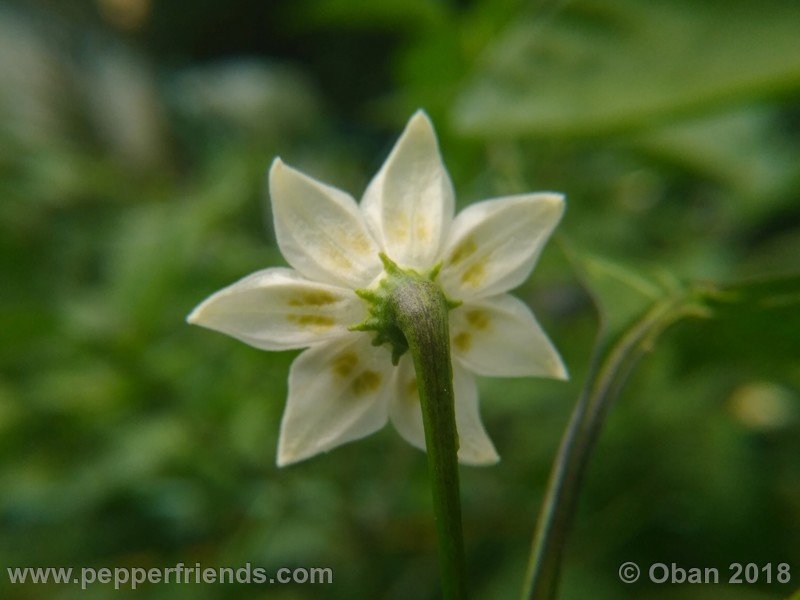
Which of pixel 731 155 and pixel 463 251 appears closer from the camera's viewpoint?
pixel 463 251

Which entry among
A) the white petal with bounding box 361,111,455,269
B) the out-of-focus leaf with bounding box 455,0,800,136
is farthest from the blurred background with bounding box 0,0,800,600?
the white petal with bounding box 361,111,455,269

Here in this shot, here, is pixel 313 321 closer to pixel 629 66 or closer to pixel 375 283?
pixel 375 283

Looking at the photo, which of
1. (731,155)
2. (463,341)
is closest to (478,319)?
(463,341)

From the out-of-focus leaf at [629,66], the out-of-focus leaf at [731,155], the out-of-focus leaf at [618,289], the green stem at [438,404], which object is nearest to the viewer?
the green stem at [438,404]

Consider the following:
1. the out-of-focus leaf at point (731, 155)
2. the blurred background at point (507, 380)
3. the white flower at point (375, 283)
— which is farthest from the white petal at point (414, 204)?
the out-of-focus leaf at point (731, 155)

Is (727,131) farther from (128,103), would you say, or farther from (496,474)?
Answer: (128,103)

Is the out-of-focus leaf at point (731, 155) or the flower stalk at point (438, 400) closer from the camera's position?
the flower stalk at point (438, 400)

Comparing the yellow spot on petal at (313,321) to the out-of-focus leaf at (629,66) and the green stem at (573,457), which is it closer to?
the green stem at (573,457)

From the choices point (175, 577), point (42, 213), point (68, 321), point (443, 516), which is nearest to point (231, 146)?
point (42, 213)
